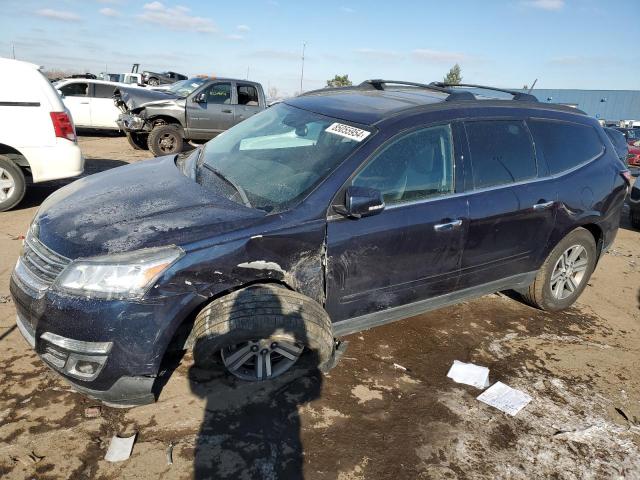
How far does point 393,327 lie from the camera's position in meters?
3.70

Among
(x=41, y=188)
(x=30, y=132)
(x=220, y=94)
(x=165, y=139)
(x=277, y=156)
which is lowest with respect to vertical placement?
(x=41, y=188)

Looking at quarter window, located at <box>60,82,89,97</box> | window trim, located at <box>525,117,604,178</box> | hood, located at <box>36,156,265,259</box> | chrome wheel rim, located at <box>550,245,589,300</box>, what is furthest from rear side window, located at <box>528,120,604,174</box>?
quarter window, located at <box>60,82,89,97</box>

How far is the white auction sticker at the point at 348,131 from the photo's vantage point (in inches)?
112

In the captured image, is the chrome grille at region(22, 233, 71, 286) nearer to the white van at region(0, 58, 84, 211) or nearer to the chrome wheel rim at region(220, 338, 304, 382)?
the chrome wheel rim at region(220, 338, 304, 382)

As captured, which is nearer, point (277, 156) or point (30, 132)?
point (277, 156)

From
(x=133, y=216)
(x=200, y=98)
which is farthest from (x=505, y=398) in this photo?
(x=200, y=98)

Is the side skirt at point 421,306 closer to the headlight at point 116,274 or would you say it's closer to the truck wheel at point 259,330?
the truck wheel at point 259,330

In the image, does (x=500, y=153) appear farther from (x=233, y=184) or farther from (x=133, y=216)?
(x=133, y=216)

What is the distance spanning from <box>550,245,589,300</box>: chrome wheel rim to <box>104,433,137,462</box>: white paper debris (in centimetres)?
339

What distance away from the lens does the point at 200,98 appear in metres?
10.8

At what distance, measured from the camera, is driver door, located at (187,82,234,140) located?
417 inches

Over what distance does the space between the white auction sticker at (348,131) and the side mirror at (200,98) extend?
8.50 meters

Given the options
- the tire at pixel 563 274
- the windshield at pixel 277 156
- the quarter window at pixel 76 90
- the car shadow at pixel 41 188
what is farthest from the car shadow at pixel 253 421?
the quarter window at pixel 76 90

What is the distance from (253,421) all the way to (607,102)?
49.1 m
